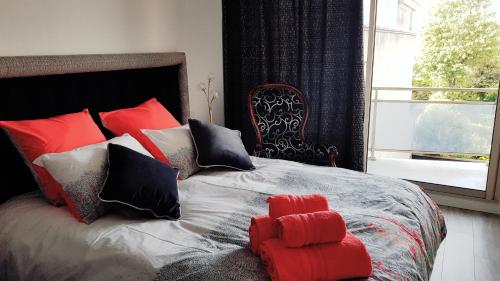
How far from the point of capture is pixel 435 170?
4352 mm

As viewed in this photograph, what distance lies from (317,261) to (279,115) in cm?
210

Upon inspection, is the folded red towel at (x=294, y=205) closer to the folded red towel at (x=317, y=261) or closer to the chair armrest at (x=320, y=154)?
the folded red towel at (x=317, y=261)

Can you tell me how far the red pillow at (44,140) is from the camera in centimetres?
192

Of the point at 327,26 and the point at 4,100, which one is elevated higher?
the point at 327,26

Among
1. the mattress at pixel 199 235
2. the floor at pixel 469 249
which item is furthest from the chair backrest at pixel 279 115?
the floor at pixel 469 249

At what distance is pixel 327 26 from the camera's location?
346 cm

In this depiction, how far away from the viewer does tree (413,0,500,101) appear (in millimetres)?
3395

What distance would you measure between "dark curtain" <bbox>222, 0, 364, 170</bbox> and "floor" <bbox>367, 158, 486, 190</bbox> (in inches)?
42.4

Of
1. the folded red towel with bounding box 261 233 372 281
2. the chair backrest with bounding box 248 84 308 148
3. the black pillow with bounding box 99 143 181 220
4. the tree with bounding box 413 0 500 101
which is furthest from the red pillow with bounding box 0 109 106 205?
the tree with bounding box 413 0 500 101

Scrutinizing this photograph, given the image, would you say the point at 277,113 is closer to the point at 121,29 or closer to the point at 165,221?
the point at 121,29

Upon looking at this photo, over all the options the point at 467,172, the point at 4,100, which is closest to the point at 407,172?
the point at 467,172

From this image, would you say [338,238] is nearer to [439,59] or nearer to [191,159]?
[191,159]

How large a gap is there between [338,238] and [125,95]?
1949 mm

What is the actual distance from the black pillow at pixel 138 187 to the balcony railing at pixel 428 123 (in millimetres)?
3249
